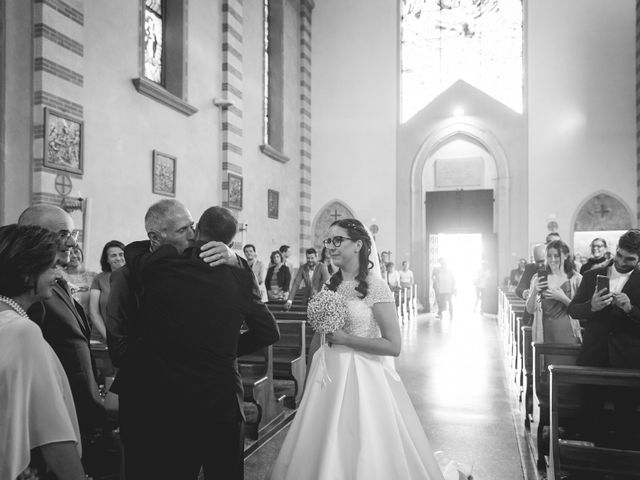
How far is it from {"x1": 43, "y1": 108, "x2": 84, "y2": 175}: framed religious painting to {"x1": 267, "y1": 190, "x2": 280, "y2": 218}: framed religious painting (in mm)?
6655

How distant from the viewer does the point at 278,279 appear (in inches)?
362

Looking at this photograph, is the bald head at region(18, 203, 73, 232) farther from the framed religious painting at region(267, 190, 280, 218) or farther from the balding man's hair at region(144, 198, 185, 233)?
the framed religious painting at region(267, 190, 280, 218)

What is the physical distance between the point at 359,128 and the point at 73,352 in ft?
47.6

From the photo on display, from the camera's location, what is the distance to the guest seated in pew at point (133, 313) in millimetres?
1909

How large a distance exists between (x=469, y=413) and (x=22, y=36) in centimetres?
657

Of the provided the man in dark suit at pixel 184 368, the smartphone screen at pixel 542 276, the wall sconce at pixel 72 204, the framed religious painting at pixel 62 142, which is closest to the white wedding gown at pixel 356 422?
the man in dark suit at pixel 184 368

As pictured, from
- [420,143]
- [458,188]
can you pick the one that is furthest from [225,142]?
[458,188]

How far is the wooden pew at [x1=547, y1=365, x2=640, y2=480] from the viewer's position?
2812 millimetres

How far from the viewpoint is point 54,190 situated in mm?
6145

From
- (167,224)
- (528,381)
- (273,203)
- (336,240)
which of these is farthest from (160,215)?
(273,203)

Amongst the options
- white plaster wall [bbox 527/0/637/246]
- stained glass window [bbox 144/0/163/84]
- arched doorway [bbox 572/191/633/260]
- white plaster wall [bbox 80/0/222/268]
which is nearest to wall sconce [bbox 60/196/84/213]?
white plaster wall [bbox 80/0/222/268]

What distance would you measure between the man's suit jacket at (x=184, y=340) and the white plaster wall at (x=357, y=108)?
541 inches

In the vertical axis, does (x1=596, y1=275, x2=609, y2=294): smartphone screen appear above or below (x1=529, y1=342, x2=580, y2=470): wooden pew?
above

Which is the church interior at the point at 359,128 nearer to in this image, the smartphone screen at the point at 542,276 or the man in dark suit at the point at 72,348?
the smartphone screen at the point at 542,276
